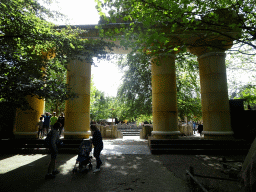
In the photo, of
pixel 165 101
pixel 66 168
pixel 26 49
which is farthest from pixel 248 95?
pixel 26 49

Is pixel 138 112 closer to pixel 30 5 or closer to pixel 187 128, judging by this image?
pixel 187 128

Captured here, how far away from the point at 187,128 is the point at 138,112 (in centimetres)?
679

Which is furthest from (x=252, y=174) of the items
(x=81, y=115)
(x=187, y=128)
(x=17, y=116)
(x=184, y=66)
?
(x=187, y=128)

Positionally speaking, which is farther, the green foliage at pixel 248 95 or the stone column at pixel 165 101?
the green foliage at pixel 248 95

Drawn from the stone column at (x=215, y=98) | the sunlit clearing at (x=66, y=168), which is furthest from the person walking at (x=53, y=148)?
the stone column at (x=215, y=98)

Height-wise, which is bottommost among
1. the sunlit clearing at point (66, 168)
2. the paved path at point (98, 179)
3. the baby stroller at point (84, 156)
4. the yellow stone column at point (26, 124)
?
the sunlit clearing at point (66, 168)

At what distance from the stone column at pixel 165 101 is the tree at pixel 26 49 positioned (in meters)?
3.78

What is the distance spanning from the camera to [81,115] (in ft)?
32.0

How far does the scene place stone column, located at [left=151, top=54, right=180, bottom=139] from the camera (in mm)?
9477

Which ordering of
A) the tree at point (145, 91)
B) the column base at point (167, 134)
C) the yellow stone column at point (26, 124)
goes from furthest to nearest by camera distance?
the tree at point (145, 91) < the yellow stone column at point (26, 124) < the column base at point (167, 134)

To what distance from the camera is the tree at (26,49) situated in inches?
202

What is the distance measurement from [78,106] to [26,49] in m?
3.94

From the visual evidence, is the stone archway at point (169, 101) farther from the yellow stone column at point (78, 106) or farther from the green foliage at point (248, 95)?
the green foliage at point (248, 95)

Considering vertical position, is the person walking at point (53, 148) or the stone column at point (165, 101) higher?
the stone column at point (165, 101)
